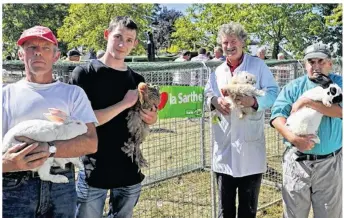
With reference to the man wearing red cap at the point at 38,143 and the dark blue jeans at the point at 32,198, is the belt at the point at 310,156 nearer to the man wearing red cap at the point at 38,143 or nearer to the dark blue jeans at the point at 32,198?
the man wearing red cap at the point at 38,143

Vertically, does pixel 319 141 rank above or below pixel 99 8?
below

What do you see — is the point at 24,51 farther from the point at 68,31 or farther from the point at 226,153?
the point at 68,31

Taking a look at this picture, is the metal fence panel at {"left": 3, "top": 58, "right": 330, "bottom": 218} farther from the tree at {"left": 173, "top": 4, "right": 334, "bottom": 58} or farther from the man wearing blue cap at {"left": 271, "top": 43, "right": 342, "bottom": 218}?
the tree at {"left": 173, "top": 4, "right": 334, "bottom": 58}

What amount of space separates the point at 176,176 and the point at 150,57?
1791 cm

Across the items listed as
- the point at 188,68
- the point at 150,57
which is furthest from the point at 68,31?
the point at 188,68

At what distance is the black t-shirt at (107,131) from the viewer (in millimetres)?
2811

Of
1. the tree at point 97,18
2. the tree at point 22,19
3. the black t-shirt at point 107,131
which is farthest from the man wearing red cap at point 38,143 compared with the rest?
the tree at point 22,19

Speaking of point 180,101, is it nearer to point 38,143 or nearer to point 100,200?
point 100,200

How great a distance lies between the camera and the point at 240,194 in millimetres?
3557

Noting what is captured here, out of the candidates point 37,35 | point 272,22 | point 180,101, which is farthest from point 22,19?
point 37,35

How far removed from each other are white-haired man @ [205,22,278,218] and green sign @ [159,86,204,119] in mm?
434

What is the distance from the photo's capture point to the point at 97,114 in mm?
2721

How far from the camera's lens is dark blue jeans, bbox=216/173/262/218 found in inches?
139

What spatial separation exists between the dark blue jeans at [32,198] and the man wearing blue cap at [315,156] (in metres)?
1.90
